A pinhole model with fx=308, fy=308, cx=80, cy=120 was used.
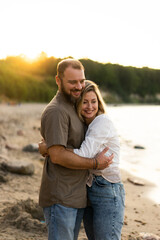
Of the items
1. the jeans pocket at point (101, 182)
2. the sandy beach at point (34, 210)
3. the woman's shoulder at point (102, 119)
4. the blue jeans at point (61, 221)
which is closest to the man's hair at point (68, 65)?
the woman's shoulder at point (102, 119)

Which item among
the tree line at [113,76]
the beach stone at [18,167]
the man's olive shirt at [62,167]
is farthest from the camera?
the tree line at [113,76]

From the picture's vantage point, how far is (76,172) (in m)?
2.78

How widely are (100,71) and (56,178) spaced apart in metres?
103

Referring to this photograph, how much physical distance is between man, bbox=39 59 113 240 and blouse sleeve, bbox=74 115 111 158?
2.5 inches

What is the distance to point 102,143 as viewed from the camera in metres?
2.79

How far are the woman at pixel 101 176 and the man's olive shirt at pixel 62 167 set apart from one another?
0.10 m

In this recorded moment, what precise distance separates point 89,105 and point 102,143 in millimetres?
385

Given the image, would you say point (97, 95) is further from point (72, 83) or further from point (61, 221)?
point (61, 221)

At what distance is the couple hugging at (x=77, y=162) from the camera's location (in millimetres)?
2646

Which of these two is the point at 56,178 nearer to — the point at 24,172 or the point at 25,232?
the point at 25,232

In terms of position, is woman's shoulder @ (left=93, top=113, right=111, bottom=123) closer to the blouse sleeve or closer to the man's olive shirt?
the blouse sleeve

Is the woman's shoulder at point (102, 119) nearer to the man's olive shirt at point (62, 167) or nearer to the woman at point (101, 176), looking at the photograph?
the woman at point (101, 176)

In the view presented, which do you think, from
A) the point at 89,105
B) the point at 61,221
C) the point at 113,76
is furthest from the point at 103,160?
the point at 113,76

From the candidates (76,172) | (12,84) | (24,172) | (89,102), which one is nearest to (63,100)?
(89,102)
